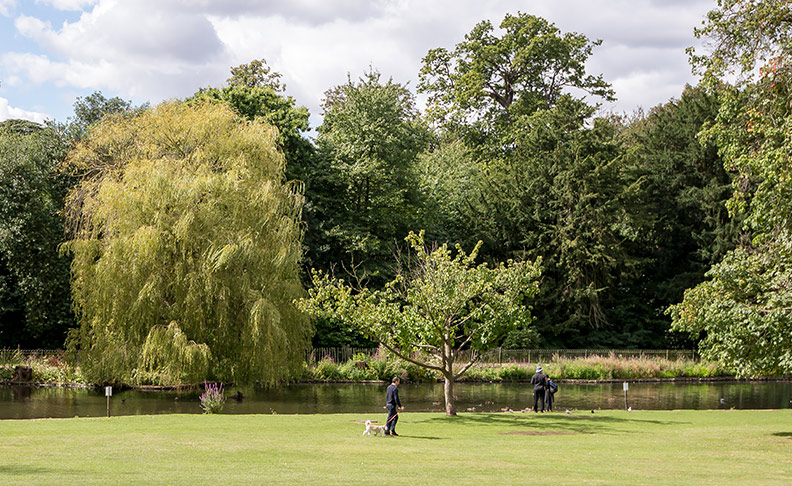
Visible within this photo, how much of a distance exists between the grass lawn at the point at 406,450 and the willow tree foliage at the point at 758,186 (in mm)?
2586

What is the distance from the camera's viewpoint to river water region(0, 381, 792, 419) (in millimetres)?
30562

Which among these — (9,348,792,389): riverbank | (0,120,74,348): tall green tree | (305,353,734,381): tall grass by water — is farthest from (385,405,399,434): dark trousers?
(0,120,74,348): tall green tree

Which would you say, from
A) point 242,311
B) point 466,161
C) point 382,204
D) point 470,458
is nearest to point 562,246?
point 382,204

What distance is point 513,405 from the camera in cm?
3381

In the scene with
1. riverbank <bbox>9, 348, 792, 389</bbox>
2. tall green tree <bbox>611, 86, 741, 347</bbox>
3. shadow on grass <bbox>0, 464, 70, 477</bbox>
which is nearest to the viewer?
shadow on grass <bbox>0, 464, 70, 477</bbox>

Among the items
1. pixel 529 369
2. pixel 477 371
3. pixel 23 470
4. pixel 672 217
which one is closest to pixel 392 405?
pixel 23 470

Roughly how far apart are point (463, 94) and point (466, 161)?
5.76 m

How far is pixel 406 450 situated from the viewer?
18.5m

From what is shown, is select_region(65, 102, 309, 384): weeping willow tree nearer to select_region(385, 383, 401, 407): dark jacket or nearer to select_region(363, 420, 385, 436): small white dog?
select_region(363, 420, 385, 436): small white dog

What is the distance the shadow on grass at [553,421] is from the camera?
80.2ft

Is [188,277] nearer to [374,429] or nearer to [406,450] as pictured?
[374,429]

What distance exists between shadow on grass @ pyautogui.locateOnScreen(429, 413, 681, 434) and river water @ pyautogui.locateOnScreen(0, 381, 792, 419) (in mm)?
4108

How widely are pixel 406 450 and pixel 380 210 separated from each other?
3546 cm

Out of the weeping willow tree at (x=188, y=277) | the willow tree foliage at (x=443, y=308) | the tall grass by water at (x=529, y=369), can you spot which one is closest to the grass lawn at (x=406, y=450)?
the willow tree foliage at (x=443, y=308)
